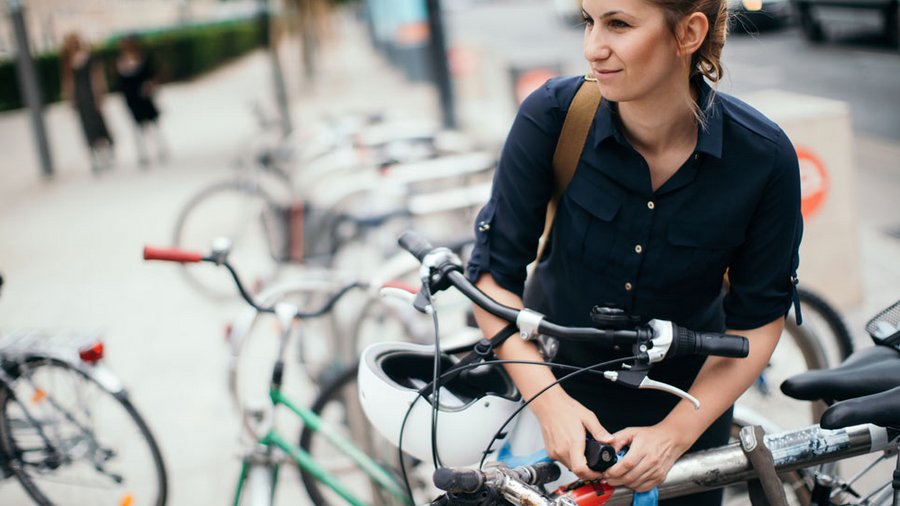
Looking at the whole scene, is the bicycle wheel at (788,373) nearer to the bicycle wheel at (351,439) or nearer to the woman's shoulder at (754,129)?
the bicycle wheel at (351,439)

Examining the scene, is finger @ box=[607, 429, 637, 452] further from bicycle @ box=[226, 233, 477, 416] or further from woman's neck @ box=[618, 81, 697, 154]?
bicycle @ box=[226, 233, 477, 416]

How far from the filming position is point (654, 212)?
164 centimetres

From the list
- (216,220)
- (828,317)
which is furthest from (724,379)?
(216,220)

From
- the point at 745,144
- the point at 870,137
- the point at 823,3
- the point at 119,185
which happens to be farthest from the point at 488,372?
the point at 823,3

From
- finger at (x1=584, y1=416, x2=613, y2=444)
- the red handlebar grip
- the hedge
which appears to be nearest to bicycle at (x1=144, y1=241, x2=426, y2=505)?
the red handlebar grip

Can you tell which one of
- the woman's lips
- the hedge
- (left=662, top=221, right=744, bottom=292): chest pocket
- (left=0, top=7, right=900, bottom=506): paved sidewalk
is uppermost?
the woman's lips

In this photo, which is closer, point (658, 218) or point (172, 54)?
point (658, 218)

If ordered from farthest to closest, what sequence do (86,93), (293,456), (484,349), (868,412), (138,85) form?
(138,85) < (86,93) < (293,456) < (484,349) < (868,412)

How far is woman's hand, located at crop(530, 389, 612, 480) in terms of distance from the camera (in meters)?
1.60

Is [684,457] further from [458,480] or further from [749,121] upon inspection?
[749,121]

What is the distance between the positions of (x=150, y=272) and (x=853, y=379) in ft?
19.5

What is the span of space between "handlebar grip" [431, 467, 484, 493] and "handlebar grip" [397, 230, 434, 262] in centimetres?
57

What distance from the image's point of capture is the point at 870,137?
342 inches

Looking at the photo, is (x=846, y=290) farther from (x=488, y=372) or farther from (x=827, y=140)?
(x=488, y=372)
